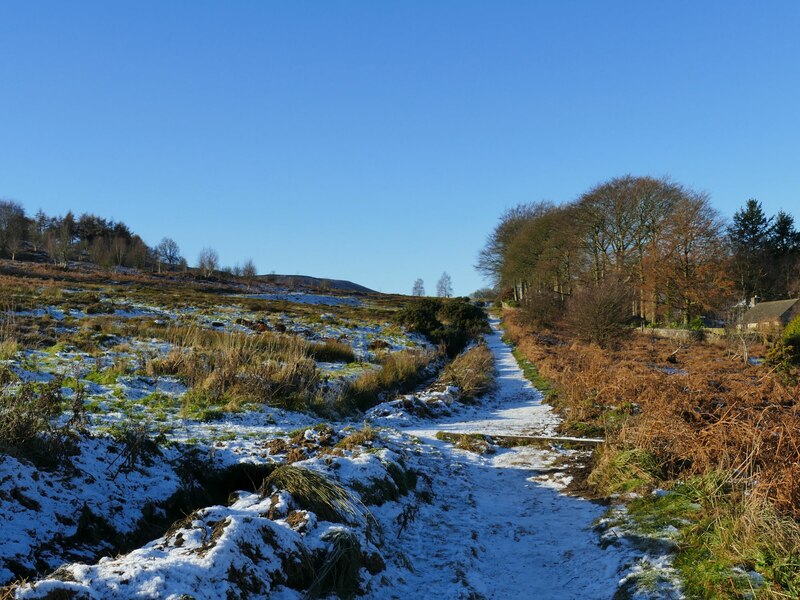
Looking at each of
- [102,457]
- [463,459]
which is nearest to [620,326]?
[463,459]

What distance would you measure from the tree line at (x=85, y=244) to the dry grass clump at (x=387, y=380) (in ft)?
162

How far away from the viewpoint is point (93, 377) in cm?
995

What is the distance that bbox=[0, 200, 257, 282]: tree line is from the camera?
6056cm

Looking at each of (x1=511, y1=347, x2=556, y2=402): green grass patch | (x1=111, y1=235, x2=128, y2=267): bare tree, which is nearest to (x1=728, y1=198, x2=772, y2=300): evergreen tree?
(x1=511, y1=347, x2=556, y2=402): green grass patch

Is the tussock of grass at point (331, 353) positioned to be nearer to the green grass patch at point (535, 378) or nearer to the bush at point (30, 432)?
the green grass patch at point (535, 378)

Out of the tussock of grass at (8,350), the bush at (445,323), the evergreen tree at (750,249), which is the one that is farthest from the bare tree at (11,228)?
the evergreen tree at (750,249)

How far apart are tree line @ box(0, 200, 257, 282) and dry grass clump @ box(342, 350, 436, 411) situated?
162ft

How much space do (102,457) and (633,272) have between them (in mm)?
34019

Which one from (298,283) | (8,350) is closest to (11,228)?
(298,283)

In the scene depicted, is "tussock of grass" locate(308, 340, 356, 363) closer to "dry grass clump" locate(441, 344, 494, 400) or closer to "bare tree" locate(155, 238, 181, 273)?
"dry grass clump" locate(441, 344, 494, 400)

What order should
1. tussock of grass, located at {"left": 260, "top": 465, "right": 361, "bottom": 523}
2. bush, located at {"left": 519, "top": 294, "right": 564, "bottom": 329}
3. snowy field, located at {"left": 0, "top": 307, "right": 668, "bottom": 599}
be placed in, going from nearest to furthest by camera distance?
snowy field, located at {"left": 0, "top": 307, "right": 668, "bottom": 599} → tussock of grass, located at {"left": 260, "top": 465, "right": 361, "bottom": 523} → bush, located at {"left": 519, "top": 294, "right": 564, "bottom": 329}

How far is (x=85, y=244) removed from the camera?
244ft

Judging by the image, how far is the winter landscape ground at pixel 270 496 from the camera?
3561 mm

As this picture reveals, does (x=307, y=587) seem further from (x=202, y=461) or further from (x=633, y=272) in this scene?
(x=633, y=272)
